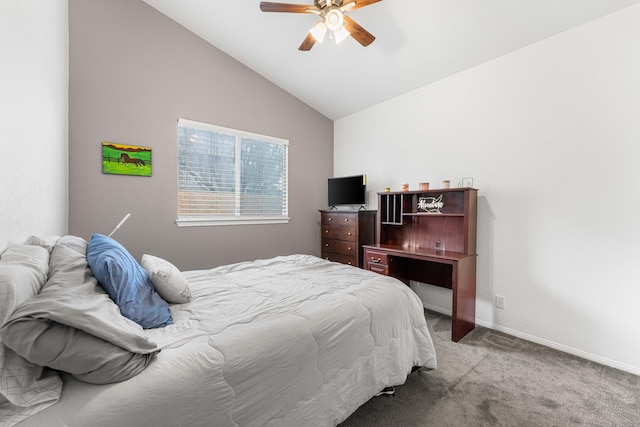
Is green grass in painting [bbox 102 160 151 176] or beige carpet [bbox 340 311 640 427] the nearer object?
beige carpet [bbox 340 311 640 427]

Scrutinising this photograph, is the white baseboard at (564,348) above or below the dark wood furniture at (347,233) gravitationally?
below

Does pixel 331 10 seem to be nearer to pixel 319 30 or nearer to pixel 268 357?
pixel 319 30

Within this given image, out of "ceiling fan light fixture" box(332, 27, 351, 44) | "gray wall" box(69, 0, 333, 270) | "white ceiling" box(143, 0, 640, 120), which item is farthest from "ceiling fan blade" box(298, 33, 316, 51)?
"gray wall" box(69, 0, 333, 270)

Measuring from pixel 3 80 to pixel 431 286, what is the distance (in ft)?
12.2

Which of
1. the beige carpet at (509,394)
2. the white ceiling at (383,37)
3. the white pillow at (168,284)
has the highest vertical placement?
the white ceiling at (383,37)

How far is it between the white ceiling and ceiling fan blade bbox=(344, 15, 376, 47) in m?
0.39

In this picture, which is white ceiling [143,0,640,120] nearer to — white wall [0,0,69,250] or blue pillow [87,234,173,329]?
white wall [0,0,69,250]

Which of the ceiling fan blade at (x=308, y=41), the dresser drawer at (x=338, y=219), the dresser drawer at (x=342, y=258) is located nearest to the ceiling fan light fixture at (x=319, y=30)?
the ceiling fan blade at (x=308, y=41)

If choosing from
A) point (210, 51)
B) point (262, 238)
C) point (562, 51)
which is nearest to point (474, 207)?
point (562, 51)

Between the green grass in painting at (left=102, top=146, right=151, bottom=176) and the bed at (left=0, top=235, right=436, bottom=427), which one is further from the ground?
the green grass in painting at (left=102, top=146, right=151, bottom=176)

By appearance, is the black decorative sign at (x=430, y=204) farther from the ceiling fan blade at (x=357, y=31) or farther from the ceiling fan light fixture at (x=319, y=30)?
the ceiling fan light fixture at (x=319, y=30)

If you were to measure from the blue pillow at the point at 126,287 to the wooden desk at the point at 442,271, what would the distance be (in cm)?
231

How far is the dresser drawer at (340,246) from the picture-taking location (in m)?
3.68

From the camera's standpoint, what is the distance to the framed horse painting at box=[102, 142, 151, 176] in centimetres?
271
